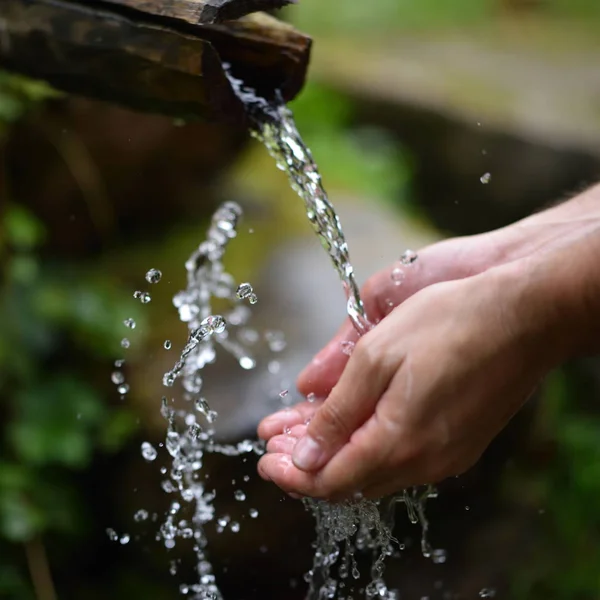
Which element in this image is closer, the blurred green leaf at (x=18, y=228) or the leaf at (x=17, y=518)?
the leaf at (x=17, y=518)

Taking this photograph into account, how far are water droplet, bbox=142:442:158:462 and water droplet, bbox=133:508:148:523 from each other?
16 cm

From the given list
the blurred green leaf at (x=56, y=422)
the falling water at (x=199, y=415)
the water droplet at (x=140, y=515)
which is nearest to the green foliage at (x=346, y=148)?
the falling water at (x=199, y=415)

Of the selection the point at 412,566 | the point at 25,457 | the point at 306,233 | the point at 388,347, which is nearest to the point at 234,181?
the point at 306,233

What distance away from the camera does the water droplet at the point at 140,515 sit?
6.79ft

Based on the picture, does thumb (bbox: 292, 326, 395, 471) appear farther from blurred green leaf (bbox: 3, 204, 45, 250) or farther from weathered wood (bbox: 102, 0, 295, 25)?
blurred green leaf (bbox: 3, 204, 45, 250)

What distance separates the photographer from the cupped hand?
2.90 ft

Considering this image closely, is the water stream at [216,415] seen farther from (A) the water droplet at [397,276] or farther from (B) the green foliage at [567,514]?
(B) the green foliage at [567,514]

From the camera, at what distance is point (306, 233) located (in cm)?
273

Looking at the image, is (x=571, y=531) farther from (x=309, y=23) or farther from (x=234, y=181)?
(x=309, y=23)

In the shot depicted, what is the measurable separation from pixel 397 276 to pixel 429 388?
1.57 ft

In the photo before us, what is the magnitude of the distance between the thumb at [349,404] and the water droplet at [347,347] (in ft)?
1.05

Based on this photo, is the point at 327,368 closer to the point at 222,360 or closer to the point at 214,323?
the point at 214,323

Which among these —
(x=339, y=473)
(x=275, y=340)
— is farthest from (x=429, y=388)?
(x=275, y=340)

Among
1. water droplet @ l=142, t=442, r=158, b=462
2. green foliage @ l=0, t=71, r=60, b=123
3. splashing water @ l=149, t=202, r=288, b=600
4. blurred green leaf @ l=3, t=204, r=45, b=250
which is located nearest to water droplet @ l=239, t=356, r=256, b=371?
splashing water @ l=149, t=202, r=288, b=600
